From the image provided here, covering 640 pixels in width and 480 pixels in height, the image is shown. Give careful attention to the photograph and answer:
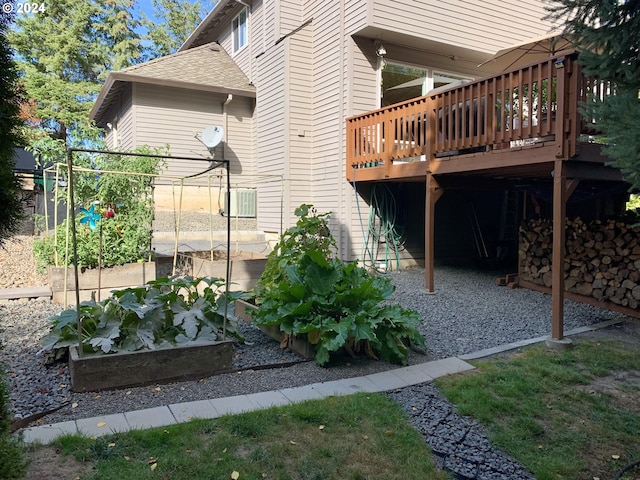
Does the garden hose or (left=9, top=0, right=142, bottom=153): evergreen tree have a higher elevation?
(left=9, top=0, right=142, bottom=153): evergreen tree

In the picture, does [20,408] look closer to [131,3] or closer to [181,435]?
[181,435]

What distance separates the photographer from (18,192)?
174cm

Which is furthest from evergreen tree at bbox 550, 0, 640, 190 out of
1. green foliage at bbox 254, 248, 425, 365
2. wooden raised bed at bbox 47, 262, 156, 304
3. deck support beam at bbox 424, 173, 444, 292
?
wooden raised bed at bbox 47, 262, 156, 304

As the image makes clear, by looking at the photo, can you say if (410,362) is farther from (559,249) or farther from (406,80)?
(406,80)

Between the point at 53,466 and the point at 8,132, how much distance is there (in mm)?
1658

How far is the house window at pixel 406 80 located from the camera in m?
9.52

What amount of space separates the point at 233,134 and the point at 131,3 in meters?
13.9

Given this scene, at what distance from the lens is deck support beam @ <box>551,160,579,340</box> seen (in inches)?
189

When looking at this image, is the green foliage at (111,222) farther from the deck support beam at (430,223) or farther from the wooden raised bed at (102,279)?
the deck support beam at (430,223)

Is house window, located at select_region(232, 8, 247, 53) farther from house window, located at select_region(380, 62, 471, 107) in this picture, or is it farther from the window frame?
the window frame

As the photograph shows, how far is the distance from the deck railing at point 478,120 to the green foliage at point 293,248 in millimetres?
2483

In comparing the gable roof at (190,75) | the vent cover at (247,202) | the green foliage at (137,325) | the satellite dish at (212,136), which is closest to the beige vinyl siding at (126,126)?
the gable roof at (190,75)

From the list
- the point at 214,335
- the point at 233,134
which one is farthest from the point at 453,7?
the point at 214,335

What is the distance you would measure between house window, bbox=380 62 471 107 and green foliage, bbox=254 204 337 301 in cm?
478
